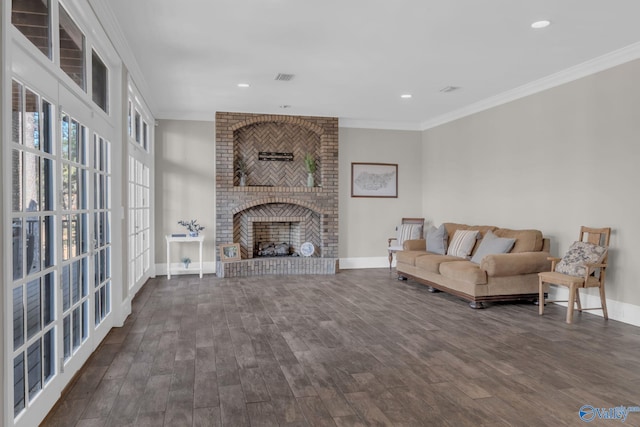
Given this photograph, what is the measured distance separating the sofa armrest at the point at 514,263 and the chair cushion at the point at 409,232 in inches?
96.8

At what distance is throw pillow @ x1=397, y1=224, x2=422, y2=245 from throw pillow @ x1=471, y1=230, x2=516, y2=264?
1.73 m

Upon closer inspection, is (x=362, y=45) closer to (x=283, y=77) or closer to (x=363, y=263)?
(x=283, y=77)

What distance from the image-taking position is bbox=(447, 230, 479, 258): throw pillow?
625cm

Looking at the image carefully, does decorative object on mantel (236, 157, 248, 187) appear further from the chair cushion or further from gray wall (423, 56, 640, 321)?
gray wall (423, 56, 640, 321)

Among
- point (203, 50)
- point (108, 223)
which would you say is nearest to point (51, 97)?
point (108, 223)

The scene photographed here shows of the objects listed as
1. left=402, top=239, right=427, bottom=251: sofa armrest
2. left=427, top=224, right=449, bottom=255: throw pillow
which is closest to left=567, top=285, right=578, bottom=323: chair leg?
left=427, top=224, right=449, bottom=255: throw pillow

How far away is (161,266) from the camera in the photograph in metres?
7.43

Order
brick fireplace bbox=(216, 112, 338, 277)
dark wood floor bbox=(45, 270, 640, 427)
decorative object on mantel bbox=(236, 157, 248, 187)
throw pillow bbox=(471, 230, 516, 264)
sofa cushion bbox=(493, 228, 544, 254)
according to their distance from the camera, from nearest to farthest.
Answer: dark wood floor bbox=(45, 270, 640, 427) < sofa cushion bbox=(493, 228, 544, 254) < throw pillow bbox=(471, 230, 516, 264) < brick fireplace bbox=(216, 112, 338, 277) < decorative object on mantel bbox=(236, 157, 248, 187)

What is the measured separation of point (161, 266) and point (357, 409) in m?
5.63

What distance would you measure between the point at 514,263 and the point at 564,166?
134cm

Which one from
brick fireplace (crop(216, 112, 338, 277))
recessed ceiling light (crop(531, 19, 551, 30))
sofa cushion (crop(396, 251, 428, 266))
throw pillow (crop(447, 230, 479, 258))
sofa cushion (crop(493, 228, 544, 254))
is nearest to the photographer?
recessed ceiling light (crop(531, 19, 551, 30))

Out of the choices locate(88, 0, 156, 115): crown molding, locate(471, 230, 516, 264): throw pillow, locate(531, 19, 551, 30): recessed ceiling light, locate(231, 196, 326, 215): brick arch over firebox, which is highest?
locate(531, 19, 551, 30): recessed ceiling light

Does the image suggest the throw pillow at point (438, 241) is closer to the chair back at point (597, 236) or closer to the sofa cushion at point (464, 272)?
the sofa cushion at point (464, 272)

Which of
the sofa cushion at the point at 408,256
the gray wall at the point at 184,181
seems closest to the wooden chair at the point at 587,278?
the sofa cushion at the point at 408,256
